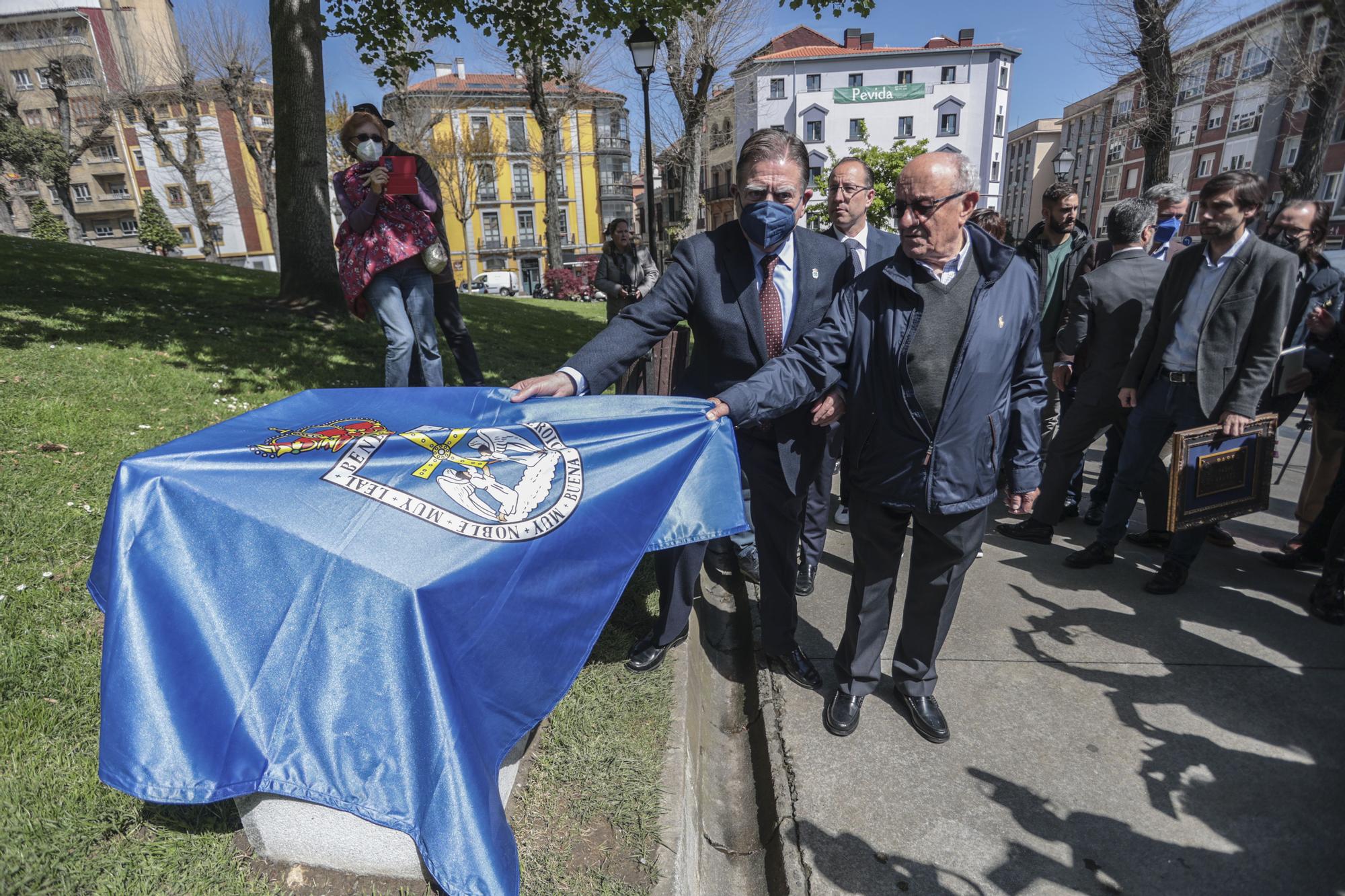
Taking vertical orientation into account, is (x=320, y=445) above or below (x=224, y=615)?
above

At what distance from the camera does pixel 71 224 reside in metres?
36.1

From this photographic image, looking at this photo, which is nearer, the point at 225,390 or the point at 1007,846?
the point at 1007,846

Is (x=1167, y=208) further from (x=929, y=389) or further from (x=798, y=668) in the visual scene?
(x=798, y=668)

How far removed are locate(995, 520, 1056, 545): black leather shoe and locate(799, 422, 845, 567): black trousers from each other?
167 cm

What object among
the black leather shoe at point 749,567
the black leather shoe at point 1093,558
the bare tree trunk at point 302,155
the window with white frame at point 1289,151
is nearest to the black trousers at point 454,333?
the black leather shoe at point 749,567

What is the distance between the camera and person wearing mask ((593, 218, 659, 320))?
27.1 ft

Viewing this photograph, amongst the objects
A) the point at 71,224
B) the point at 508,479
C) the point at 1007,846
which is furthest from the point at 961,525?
the point at 71,224

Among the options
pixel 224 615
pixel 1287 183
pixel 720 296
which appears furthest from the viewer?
pixel 1287 183

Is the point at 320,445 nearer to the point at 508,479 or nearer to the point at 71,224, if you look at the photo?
the point at 508,479

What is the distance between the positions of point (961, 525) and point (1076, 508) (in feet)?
10.7

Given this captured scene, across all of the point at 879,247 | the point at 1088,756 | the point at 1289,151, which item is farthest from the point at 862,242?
the point at 1289,151

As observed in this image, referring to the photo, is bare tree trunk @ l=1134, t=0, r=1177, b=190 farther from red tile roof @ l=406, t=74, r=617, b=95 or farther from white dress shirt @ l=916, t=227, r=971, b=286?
red tile roof @ l=406, t=74, r=617, b=95

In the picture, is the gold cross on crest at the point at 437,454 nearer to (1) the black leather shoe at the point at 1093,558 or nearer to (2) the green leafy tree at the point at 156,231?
(1) the black leather shoe at the point at 1093,558

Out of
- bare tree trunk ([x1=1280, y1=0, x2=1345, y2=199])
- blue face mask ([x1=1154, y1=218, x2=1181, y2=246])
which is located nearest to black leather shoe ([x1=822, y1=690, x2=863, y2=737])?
blue face mask ([x1=1154, y1=218, x2=1181, y2=246])
